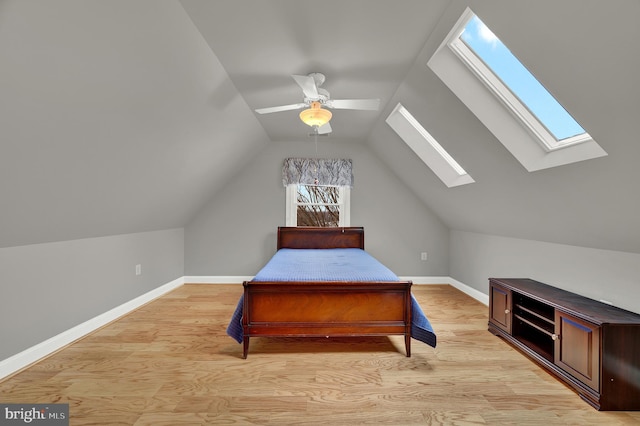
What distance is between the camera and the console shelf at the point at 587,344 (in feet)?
5.57

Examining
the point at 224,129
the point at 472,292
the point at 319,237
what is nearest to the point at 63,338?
the point at 224,129

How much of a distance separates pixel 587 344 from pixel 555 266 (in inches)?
42.6

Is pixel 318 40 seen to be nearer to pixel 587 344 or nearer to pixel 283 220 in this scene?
pixel 587 344

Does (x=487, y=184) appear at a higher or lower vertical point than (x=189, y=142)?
lower

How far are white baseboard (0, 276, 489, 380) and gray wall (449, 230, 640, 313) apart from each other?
330 millimetres

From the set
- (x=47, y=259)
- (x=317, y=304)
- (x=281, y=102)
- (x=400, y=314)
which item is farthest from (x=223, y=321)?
(x=281, y=102)

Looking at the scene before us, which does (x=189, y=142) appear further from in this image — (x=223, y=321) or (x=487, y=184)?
(x=487, y=184)

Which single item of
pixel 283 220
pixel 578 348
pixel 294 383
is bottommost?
pixel 294 383

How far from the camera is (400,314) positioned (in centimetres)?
236

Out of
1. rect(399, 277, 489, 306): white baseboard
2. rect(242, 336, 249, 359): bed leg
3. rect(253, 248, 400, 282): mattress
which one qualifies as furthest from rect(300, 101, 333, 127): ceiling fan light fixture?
rect(399, 277, 489, 306): white baseboard

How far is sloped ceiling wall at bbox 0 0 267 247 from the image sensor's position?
1.35 meters

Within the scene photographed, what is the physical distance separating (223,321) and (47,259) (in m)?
1.57

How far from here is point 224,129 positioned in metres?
3.22

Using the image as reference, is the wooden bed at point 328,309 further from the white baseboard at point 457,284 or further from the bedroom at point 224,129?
the white baseboard at point 457,284
